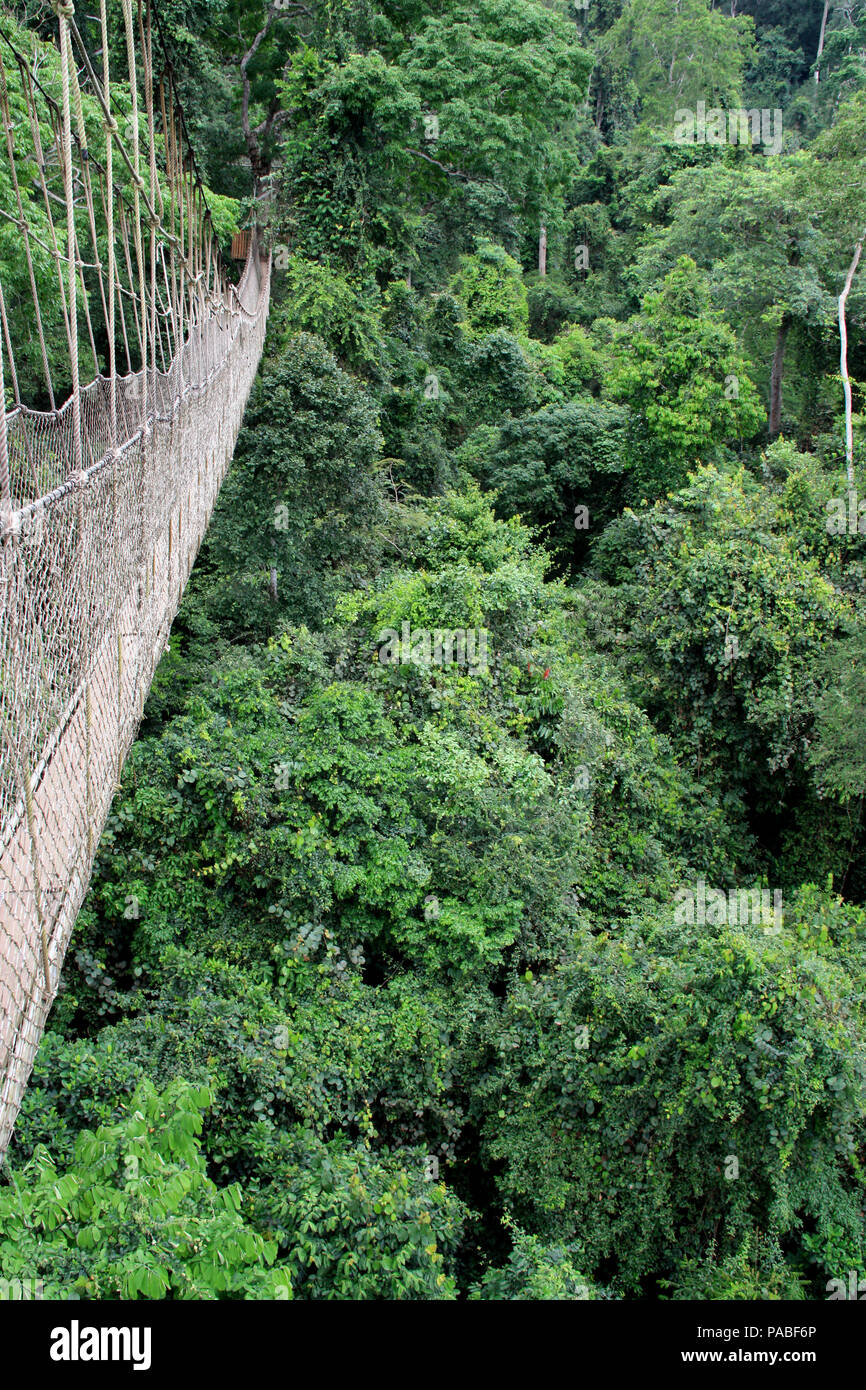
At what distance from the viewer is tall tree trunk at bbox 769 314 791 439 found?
14944 mm

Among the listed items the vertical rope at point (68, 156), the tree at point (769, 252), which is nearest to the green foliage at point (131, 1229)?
the vertical rope at point (68, 156)

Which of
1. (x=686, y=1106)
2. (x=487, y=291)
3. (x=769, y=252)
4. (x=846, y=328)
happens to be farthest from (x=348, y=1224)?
(x=846, y=328)

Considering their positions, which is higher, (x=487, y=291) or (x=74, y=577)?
(x=487, y=291)

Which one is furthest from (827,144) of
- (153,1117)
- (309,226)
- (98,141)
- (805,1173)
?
(153,1117)

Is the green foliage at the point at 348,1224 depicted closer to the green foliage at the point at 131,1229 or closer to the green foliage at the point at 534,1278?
the green foliage at the point at 534,1278

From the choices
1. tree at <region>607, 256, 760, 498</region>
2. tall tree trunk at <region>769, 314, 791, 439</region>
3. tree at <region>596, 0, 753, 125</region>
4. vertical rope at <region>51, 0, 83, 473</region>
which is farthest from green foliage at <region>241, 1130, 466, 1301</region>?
tree at <region>596, 0, 753, 125</region>

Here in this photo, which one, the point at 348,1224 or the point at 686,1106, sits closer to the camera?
the point at 348,1224

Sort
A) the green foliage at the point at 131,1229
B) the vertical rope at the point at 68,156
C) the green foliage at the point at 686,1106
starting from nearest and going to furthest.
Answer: the vertical rope at the point at 68,156 < the green foliage at the point at 131,1229 < the green foliage at the point at 686,1106

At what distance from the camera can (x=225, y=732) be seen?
687 cm

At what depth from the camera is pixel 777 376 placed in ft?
49.8

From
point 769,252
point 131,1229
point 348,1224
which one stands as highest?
point 769,252

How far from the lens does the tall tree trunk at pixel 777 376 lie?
14.9 meters

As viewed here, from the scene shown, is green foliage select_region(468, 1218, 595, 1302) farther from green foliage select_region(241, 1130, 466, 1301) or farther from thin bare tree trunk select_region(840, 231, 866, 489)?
thin bare tree trunk select_region(840, 231, 866, 489)

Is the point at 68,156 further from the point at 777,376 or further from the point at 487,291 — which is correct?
the point at 777,376
